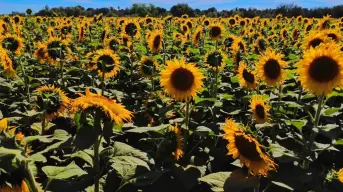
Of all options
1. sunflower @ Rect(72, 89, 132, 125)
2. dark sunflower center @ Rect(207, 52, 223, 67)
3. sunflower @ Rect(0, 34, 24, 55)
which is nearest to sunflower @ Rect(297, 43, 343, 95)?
dark sunflower center @ Rect(207, 52, 223, 67)

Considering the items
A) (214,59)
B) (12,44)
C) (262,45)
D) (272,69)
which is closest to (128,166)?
(272,69)

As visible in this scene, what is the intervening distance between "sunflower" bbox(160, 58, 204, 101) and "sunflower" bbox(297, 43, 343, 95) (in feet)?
3.31

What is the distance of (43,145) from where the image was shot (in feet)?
12.8

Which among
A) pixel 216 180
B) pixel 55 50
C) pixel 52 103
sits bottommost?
pixel 216 180

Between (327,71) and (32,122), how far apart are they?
3.03 m

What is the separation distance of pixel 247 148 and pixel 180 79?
4.76 ft

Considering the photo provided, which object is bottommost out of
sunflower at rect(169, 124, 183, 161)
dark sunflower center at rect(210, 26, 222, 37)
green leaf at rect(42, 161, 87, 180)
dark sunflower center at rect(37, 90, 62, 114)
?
sunflower at rect(169, 124, 183, 161)

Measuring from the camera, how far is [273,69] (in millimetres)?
4918

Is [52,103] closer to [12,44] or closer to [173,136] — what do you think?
[173,136]

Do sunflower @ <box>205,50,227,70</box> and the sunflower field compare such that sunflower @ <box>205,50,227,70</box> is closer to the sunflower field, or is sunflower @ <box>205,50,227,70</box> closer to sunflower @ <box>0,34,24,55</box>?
the sunflower field

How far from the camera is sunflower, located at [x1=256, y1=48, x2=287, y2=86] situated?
4.91 meters

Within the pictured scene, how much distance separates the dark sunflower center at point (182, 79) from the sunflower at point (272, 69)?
115cm

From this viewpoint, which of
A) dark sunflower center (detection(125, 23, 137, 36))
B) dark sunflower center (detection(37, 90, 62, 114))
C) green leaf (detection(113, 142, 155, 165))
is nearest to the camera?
green leaf (detection(113, 142, 155, 165))

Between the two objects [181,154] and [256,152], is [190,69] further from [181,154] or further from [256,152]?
[256,152]
